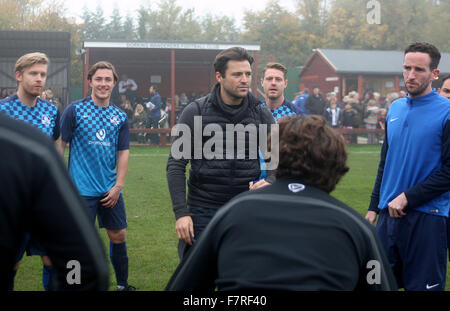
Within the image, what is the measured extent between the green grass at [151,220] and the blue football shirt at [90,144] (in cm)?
63

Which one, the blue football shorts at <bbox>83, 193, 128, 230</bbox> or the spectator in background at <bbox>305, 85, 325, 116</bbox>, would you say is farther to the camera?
the spectator in background at <bbox>305, 85, 325, 116</bbox>

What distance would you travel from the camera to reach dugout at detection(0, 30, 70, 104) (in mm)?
27812

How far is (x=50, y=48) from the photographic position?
92.1 ft

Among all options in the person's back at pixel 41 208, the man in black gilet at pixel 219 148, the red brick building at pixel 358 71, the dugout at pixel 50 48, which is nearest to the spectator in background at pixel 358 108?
the red brick building at pixel 358 71

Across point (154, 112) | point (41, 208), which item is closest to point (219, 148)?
point (41, 208)

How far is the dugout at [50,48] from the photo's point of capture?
1095 inches

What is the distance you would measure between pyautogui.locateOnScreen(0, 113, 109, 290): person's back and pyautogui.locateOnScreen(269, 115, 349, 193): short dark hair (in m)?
0.93

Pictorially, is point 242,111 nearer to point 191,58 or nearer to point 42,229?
point 42,229

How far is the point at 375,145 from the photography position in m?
24.1

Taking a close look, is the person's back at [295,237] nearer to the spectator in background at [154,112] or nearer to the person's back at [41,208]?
the person's back at [41,208]

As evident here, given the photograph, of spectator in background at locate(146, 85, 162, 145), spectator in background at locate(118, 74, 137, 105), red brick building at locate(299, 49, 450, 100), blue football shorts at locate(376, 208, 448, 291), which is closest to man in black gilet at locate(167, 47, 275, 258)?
blue football shorts at locate(376, 208, 448, 291)

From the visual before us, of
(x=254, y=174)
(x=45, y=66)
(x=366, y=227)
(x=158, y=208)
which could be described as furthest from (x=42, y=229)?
(x=158, y=208)

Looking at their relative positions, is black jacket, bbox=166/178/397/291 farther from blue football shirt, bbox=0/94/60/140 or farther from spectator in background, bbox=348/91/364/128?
spectator in background, bbox=348/91/364/128
